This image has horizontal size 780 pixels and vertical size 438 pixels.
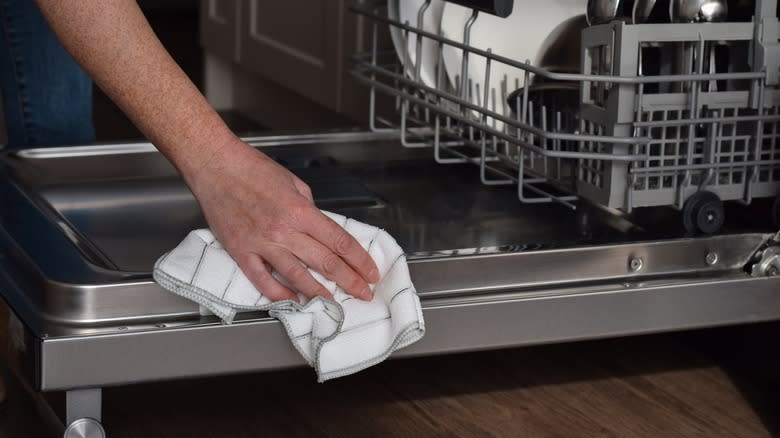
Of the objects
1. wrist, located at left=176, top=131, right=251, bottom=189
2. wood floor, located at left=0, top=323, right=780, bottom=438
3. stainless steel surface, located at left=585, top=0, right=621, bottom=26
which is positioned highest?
stainless steel surface, located at left=585, top=0, right=621, bottom=26

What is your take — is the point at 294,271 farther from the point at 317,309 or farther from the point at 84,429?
the point at 84,429

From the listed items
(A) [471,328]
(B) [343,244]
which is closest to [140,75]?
(B) [343,244]

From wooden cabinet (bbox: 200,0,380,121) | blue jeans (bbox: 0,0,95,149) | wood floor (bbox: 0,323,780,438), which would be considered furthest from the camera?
wooden cabinet (bbox: 200,0,380,121)

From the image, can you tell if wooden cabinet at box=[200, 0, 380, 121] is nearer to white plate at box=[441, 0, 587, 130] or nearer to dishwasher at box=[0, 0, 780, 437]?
white plate at box=[441, 0, 587, 130]

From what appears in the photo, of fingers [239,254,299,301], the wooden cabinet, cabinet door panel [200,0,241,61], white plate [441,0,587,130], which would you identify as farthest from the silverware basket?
cabinet door panel [200,0,241,61]

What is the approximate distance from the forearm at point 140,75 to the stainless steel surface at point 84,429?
177 millimetres

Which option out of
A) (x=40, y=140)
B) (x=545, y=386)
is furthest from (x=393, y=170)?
(x=40, y=140)

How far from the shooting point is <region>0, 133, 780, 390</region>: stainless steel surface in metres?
0.73

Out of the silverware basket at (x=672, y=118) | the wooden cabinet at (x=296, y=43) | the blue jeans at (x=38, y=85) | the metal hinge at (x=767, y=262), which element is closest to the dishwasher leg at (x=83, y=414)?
the silverware basket at (x=672, y=118)

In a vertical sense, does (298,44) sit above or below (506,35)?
below

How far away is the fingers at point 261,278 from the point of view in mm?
749

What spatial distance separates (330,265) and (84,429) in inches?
7.6

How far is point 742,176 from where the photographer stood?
0.91m

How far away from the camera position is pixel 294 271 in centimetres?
75
